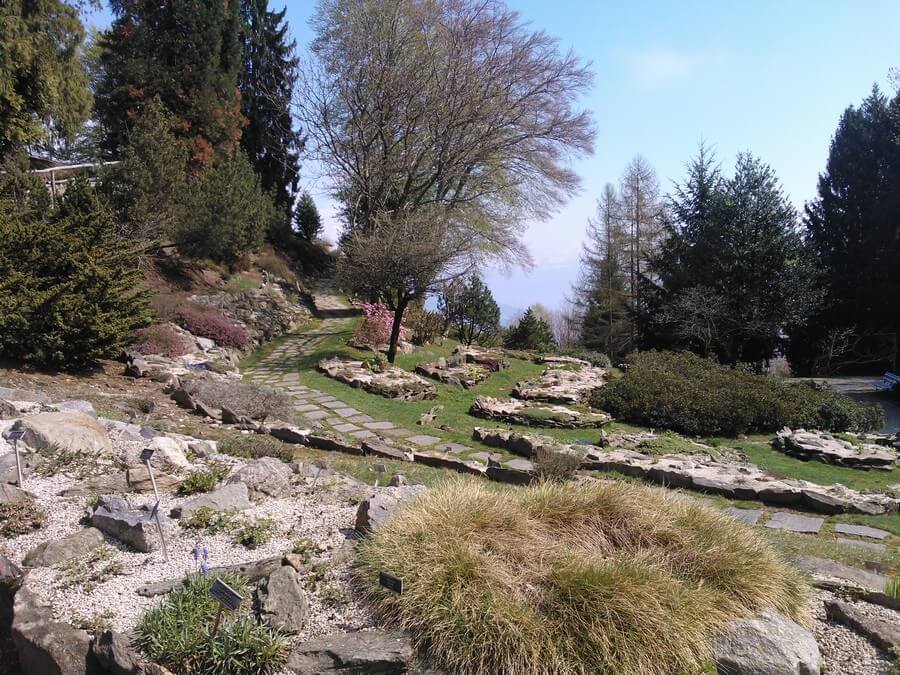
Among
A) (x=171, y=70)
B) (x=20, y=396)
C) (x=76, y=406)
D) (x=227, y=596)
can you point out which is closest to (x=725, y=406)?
(x=227, y=596)

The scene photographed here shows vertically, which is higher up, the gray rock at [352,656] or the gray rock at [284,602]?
the gray rock at [284,602]

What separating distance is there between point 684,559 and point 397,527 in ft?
5.19

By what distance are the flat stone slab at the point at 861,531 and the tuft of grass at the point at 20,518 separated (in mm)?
6075

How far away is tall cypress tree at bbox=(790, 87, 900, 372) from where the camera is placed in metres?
18.5

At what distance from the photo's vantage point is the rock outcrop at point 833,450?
7371 mm

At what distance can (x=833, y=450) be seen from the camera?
7703 millimetres

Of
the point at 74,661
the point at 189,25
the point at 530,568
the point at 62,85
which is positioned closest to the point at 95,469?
the point at 74,661

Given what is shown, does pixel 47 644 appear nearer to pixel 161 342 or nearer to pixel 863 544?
pixel 863 544

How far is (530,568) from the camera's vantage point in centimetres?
290

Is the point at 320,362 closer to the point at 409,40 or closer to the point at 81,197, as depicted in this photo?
the point at 81,197

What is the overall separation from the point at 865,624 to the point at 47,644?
3815 millimetres

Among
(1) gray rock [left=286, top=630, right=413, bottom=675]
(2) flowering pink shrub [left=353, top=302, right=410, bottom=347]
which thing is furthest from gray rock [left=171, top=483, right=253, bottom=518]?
(2) flowering pink shrub [left=353, top=302, right=410, bottom=347]

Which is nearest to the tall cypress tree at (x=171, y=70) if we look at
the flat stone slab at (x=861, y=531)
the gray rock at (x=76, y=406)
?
the gray rock at (x=76, y=406)

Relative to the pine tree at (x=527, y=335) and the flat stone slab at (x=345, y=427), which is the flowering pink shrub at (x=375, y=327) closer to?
the flat stone slab at (x=345, y=427)
